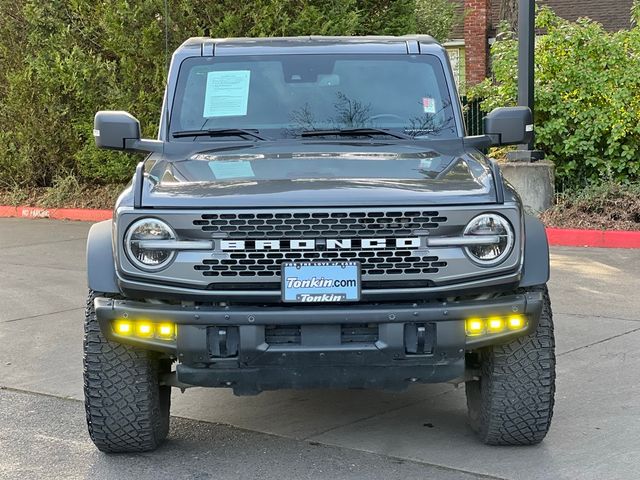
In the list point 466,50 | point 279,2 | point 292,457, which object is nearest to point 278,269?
point 292,457

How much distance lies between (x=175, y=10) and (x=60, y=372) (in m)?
8.68

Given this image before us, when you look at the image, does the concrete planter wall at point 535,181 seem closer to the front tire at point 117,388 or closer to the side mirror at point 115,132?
the side mirror at point 115,132

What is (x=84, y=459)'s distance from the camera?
479 centimetres

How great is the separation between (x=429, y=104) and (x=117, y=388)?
7.36 ft

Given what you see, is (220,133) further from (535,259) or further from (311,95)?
(535,259)

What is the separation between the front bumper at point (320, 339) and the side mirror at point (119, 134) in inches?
50.0

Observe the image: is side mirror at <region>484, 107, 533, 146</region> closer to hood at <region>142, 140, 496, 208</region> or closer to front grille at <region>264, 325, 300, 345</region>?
hood at <region>142, 140, 496, 208</region>

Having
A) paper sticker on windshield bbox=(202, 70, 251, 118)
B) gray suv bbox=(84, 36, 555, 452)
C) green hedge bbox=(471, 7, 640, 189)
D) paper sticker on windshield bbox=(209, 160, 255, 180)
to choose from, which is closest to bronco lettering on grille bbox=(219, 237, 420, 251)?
gray suv bbox=(84, 36, 555, 452)

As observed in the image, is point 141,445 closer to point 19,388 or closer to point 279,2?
point 19,388

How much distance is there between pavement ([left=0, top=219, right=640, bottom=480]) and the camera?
4598 millimetres

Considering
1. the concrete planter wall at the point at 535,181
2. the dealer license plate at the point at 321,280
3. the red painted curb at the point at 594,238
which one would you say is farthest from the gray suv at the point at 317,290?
the concrete planter wall at the point at 535,181

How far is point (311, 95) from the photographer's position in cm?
565

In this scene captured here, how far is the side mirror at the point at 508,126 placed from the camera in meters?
5.44

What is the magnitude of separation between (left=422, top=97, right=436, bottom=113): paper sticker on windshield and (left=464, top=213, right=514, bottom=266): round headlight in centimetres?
144
